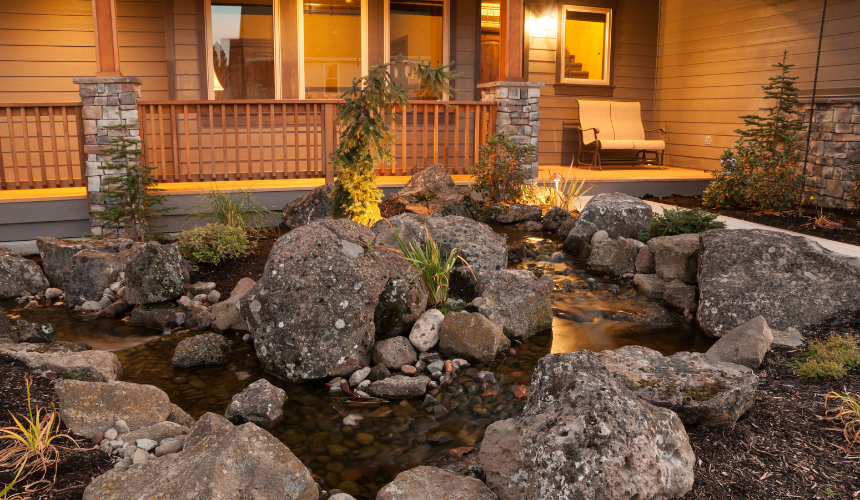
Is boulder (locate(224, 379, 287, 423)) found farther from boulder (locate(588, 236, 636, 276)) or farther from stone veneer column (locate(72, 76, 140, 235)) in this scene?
stone veneer column (locate(72, 76, 140, 235))

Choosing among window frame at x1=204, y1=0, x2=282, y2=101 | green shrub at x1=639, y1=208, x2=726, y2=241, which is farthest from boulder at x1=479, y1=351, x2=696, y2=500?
window frame at x1=204, y1=0, x2=282, y2=101

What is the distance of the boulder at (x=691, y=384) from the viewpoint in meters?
2.53

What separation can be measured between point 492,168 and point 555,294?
253 cm

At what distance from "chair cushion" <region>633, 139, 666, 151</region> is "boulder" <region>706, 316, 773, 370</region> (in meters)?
5.97

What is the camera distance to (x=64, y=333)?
4293 millimetres

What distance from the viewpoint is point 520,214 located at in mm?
6859

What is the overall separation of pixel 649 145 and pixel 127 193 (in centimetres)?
695

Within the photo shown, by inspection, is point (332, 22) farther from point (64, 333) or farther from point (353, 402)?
point (353, 402)

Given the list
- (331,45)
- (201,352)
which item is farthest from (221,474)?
(331,45)

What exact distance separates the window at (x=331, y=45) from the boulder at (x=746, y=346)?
6127 mm

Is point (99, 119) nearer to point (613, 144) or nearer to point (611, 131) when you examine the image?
point (613, 144)

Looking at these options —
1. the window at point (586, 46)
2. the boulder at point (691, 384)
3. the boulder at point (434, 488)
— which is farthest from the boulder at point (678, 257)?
the window at point (586, 46)

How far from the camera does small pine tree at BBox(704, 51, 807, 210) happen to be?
7.00 metres

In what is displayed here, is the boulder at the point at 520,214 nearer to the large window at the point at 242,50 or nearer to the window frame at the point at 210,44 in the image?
the window frame at the point at 210,44
